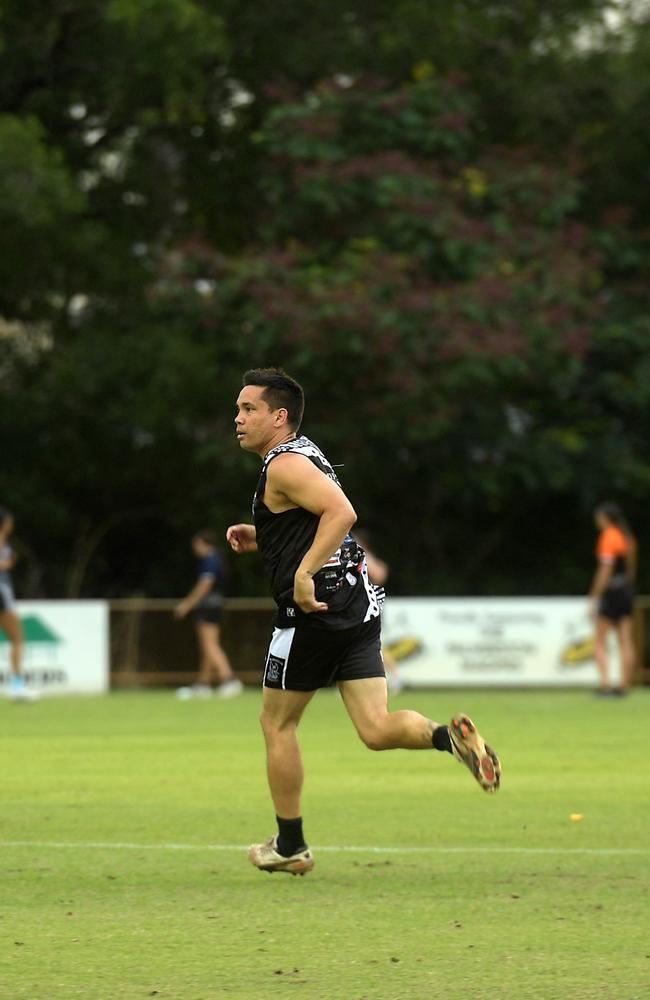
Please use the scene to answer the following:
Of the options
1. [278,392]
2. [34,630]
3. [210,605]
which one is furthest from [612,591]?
[278,392]

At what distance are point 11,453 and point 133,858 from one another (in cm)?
2287

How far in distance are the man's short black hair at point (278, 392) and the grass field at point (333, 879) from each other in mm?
1971

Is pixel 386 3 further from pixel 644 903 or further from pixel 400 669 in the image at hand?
pixel 644 903

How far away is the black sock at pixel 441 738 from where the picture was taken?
781 cm

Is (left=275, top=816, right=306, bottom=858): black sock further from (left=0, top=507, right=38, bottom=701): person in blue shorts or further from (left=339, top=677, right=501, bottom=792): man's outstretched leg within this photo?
(left=0, top=507, right=38, bottom=701): person in blue shorts

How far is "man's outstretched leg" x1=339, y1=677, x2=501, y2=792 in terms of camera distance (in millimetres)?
7629

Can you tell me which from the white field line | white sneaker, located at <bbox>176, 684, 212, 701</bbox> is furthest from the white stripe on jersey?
white sneaker, located at <bbox>176, 684, 212, 701</bbox>

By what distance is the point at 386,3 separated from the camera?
99.9ft

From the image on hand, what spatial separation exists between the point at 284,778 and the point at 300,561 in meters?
0.93

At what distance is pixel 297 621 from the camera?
803 centimetres

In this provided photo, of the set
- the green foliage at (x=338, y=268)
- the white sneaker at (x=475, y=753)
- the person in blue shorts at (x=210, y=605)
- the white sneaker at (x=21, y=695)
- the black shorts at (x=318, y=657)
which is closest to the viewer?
the white sneaker at (x=475, y=753)

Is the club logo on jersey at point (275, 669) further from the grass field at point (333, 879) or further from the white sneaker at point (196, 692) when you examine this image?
the white sneaker at point (196, 692)

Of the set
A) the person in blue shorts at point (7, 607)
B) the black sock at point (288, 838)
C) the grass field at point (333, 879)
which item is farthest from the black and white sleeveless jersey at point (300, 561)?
the person in blue shorts at point (7, 607)

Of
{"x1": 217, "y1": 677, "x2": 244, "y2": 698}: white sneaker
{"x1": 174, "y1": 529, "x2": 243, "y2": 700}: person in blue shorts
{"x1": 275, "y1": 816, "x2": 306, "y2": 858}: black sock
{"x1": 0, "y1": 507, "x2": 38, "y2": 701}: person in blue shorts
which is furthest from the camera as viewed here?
{"x1": 217, "y1": 677, "x2": 244, "y2": 698}: white sneaker
